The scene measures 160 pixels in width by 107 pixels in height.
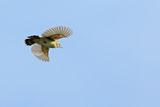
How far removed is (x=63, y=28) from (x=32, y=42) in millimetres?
1770

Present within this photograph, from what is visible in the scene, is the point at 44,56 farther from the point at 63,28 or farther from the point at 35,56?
the point at 63,28

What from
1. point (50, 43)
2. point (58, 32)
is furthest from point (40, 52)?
point (58, 32)

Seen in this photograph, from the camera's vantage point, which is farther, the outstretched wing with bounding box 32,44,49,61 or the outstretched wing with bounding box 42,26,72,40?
the outstretched wing with bounding box 32,44,49,61

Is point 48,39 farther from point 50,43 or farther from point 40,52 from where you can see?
point 40,52

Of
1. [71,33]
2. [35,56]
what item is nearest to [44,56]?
[35,56]

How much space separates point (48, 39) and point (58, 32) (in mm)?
790

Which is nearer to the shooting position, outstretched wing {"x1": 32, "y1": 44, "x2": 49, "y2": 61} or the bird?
the bird

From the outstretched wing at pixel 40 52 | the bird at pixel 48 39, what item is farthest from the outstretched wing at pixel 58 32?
the outstretched wing at pixel 40 52

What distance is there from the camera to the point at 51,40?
37062 mm

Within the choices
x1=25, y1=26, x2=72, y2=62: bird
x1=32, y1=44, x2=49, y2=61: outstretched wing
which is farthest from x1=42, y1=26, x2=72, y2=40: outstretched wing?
x1=32, y1=44, x2=49, y2=61: outstretched wing

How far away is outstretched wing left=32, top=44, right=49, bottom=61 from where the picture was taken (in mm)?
38156

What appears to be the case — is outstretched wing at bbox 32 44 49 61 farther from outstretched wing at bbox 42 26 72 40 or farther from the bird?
outstretched wing at bbox 42 26 72 40

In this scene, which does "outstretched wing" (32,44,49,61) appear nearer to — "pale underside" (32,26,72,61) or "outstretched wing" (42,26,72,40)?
"pale underside" (32,26,72,61)

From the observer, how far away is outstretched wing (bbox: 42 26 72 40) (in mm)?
36094
